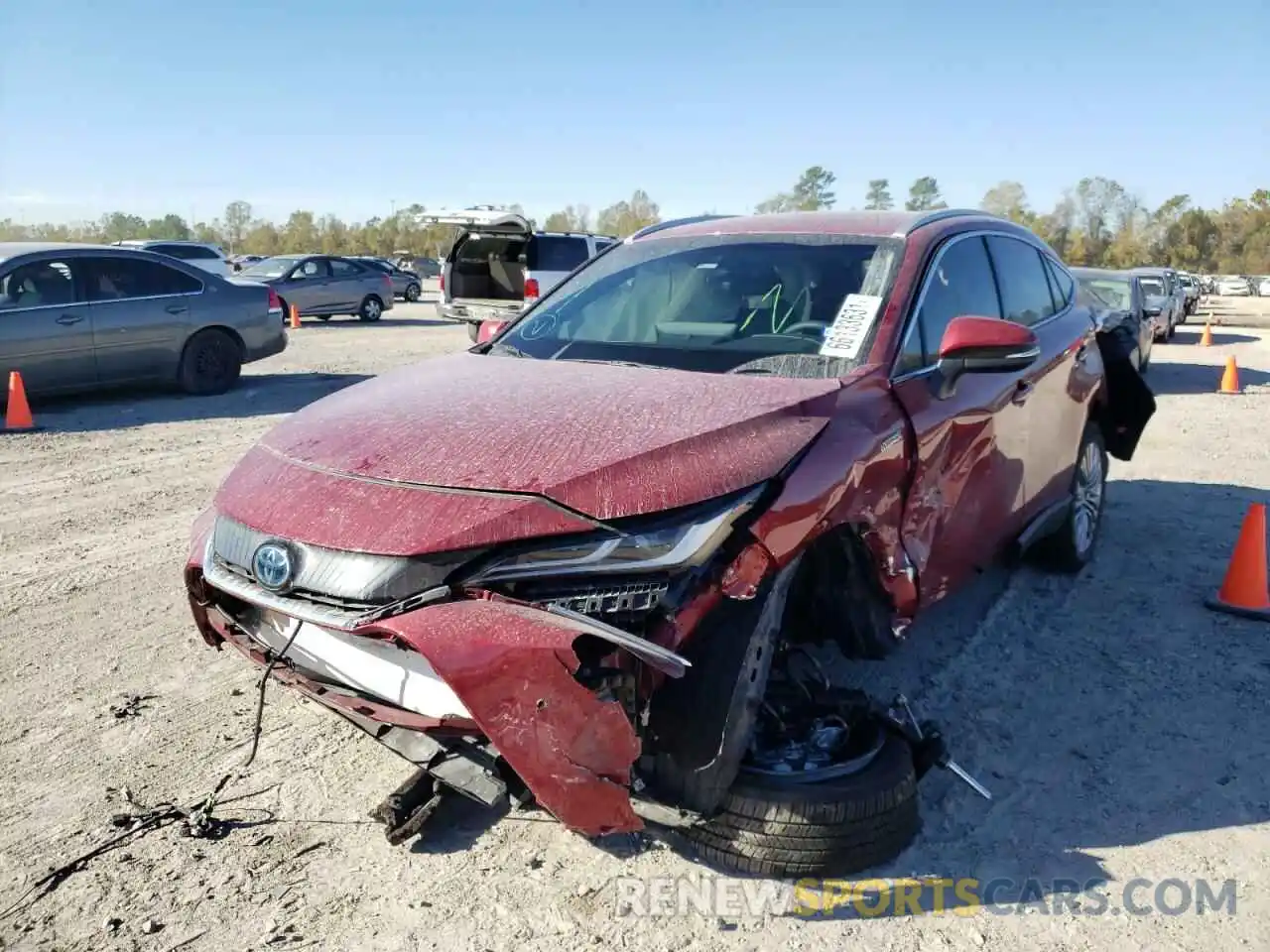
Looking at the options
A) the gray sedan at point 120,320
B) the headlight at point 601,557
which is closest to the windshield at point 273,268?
the gray sedan at point 120,320

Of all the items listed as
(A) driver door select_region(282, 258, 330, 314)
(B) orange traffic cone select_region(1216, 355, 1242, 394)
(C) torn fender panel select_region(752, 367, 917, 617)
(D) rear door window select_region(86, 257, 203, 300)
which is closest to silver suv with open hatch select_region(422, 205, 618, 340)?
(D) rear door window select_region(86, 257, 203, 300)

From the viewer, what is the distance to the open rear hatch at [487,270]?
592 inches

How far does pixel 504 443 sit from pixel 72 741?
2.04 metres

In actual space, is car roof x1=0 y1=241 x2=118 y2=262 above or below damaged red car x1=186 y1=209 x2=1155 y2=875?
above

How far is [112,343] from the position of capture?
9.95 m

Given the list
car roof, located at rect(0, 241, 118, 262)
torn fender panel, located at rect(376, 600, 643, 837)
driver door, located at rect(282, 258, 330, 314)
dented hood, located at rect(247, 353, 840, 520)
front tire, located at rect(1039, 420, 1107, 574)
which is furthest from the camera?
driver door, located at rect(282, 258, 330, 314)

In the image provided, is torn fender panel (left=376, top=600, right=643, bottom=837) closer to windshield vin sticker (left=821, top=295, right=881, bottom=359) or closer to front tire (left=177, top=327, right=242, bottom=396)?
windshield vin sticker (left=821, top=295, right=881, bottom=359)

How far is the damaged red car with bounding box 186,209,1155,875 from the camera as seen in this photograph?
225cm

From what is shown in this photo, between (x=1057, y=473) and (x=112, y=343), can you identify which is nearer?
(x=1057, y=473)

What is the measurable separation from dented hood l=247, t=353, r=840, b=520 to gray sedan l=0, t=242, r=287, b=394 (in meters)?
7.69

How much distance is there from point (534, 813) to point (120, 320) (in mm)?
8909

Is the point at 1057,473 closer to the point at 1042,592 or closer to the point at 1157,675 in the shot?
the point at 1042,592

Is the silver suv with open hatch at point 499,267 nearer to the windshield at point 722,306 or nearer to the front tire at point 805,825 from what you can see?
the windshield at point 722,306

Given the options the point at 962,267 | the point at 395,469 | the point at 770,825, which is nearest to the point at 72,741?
the point at 395,469
